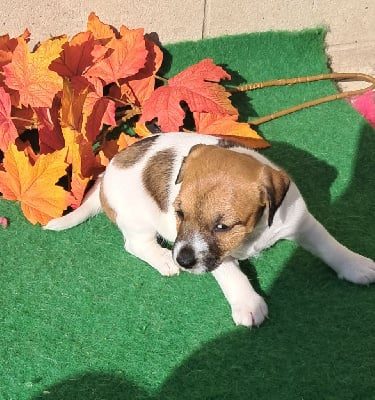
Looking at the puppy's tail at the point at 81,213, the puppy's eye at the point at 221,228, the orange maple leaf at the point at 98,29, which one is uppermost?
the puppy's eye at the point at 221,228

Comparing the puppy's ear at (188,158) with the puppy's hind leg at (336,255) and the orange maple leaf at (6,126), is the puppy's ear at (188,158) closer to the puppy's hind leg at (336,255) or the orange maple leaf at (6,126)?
the puppy's hind leg at (336,255)

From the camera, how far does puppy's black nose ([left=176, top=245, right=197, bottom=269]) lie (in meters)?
3.48

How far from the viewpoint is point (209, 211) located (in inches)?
136

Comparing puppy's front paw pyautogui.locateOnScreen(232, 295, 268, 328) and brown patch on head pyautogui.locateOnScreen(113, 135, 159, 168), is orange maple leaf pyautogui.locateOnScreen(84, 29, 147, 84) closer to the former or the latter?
brown patch on head pyautogui.locateOnScreen(113, 135, 159, 168)

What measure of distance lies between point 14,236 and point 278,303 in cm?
206

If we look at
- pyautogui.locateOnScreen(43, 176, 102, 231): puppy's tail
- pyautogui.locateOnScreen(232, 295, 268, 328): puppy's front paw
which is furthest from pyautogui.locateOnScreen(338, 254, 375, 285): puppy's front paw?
pyautogui.locateOnScreen(43, 176, 102, 231): puppy's tail

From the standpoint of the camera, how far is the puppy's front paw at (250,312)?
12.7 feet

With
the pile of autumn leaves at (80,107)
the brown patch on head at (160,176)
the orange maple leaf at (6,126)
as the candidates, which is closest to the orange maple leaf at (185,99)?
the pile of autumn leaves at (80,107)

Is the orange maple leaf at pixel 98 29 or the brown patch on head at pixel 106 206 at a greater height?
the orange maple leaf at pixel 98 29

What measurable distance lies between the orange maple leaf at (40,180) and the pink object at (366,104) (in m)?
3.00

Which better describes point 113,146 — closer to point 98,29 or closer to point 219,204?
point 98,29

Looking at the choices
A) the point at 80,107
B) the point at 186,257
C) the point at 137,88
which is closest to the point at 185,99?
the point at 137,88

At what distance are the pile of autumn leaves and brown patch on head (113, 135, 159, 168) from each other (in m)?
0.40

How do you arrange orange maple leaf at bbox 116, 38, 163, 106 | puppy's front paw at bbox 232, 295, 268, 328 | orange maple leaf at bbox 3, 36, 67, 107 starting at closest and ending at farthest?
puppy's front paw at bbox 232, 295, 268, 328 < orange maple leaf at bbox 3, 36, 67, 107 < orange maple leaf at bbox 116, 38, 163, 106
